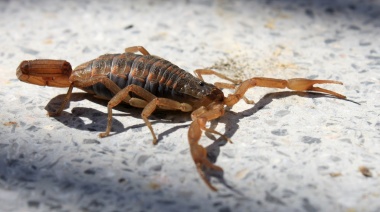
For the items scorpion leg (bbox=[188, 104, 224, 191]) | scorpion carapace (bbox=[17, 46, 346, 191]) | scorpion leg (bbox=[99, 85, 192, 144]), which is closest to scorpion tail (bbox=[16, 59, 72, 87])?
scorpion carapace (bbox=[17, 46, 346, 191])

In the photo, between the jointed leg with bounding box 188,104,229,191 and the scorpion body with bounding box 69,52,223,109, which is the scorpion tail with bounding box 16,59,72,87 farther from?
the jointed leg with bounding box 188,104,229,191

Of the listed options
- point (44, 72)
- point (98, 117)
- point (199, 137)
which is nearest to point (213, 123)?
point (199, 137)

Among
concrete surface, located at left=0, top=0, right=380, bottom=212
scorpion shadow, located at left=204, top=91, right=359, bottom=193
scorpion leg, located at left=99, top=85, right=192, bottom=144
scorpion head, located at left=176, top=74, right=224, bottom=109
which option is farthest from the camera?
scorpion head, located at left=176, top=74, right=224, bottom=109

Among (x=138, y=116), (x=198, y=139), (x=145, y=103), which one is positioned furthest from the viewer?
(x=138, y=116)

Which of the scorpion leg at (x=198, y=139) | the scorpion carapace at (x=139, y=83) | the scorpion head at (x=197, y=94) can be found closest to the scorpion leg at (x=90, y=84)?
the scorpion carapace at (x=139, y=83)

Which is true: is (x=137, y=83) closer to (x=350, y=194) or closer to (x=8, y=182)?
(x=8, y=182)

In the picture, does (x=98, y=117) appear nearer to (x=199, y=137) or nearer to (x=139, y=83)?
(x=139, y=83)

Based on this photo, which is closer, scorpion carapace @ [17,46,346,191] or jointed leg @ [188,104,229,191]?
jointed leg @ [188,104,229,191]

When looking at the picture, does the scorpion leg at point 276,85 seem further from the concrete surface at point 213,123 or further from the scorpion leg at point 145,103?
the scorpion leg at point 145,103
